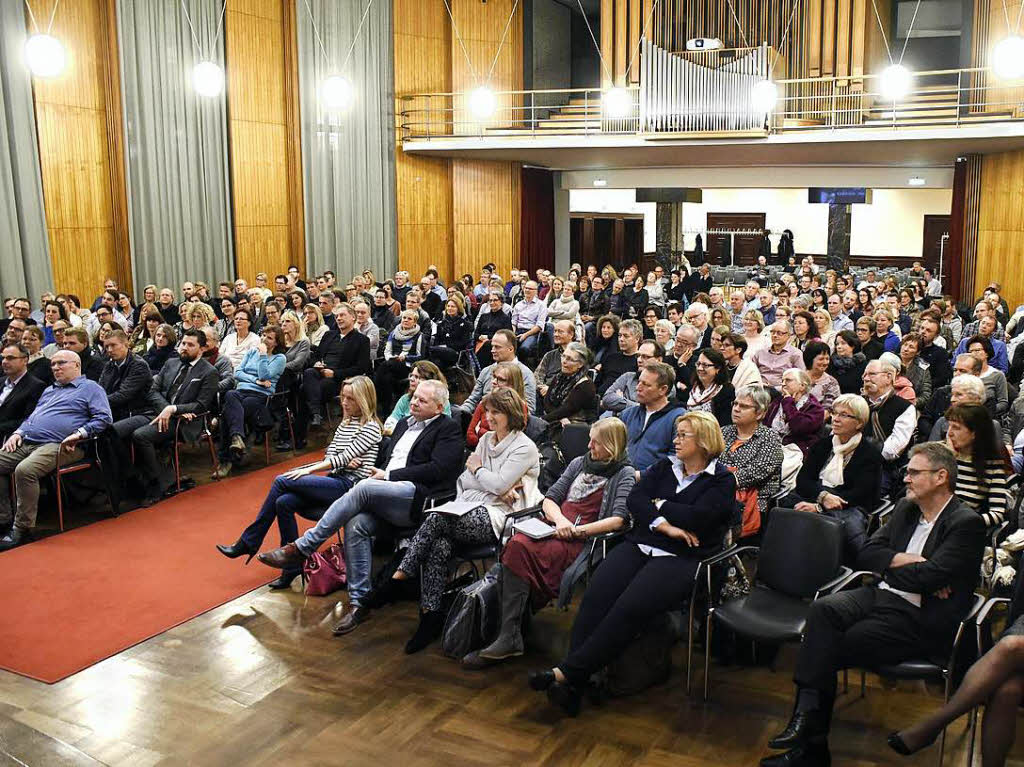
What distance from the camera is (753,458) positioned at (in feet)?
14.4

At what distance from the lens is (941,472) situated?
3387mm

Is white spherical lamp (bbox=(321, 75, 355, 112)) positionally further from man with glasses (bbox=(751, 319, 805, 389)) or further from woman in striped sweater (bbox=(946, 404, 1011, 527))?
woman in striped sweater (bbox=(946, 404, 1011, 527))

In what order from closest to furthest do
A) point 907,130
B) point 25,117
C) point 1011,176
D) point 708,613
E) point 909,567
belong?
point 909,567 < point 708,613 < point 25,117 < point 907,130 < point 1011,176

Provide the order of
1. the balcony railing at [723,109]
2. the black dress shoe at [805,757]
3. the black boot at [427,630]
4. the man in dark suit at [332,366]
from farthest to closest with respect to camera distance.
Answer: the balcony railing at [723,109]
the man in dark suit at [332,366]
the black boot at [427,630]
the black dress shoe at [805,757]

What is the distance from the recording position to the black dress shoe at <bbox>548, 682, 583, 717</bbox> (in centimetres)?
360

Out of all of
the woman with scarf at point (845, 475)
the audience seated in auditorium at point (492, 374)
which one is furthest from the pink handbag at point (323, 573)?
the woman with scarf at point (845, 475)

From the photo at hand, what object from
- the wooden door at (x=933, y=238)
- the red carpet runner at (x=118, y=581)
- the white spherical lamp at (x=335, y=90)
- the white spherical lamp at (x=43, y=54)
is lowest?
the red carpet runner at (x=118, y=581)

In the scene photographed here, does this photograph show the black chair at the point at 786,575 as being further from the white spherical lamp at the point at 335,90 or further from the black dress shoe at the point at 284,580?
the white spherical lamp at the point at 335,90

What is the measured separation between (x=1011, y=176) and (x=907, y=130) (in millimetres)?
2277

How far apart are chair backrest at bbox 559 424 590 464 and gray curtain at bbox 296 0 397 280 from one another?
978cm

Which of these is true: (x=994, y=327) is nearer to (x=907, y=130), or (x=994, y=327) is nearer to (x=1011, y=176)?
(x=907, y=130)

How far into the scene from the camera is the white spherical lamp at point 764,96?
42.0 ft

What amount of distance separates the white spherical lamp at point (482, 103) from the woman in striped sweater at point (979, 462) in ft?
36.2

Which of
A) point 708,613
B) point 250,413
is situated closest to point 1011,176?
point 250,413
